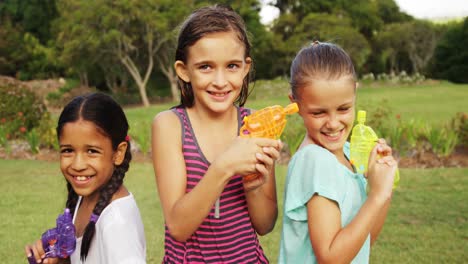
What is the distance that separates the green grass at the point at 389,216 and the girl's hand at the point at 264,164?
2.77m

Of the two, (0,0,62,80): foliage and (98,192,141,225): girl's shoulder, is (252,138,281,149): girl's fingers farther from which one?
(0,0,62,80): foliage

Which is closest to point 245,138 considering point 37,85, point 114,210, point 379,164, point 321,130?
point 321,130

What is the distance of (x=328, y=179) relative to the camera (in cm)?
149

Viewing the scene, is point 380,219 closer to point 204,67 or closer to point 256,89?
point 204,67

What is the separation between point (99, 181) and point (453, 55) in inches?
1294

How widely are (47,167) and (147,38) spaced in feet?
57.9

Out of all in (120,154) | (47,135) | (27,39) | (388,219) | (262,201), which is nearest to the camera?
(262,201)

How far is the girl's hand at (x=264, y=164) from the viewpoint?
4.77ft

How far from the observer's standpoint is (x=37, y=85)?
30250 millimetres

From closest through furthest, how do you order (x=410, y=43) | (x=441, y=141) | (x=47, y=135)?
(x=441, y=141), (x=47, y=135), (x=410, y=43)

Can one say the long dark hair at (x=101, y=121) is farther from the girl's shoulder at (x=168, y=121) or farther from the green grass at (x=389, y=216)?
the green grass at (x=389, y=216)

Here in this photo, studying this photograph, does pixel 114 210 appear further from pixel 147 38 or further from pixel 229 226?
pixel 147 38

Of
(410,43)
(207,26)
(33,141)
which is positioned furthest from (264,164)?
(410,43)

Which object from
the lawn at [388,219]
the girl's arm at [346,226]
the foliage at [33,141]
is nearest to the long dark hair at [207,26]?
the girl's arm at [346,226]
